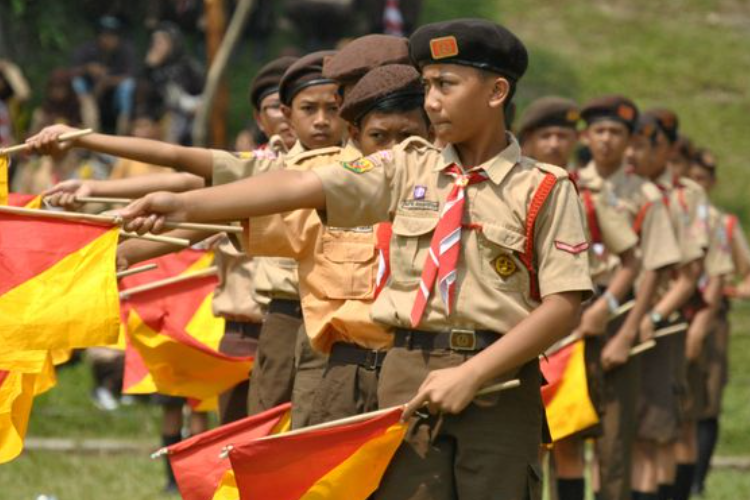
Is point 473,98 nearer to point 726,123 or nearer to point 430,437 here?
point 430,437

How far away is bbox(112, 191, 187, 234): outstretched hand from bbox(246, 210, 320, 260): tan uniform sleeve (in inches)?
29.5

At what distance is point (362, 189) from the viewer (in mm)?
6719

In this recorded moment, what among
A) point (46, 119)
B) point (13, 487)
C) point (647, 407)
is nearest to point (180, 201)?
point (647, 407)

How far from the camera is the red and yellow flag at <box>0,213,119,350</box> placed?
6.93m

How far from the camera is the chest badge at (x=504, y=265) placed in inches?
268

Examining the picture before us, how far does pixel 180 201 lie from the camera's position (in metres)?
6.31

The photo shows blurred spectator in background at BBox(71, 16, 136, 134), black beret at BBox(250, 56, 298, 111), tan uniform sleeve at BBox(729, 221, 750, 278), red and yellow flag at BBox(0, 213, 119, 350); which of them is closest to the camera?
red and yellow flag at BBox(0, 213, 119, 350)

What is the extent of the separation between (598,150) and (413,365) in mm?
4639

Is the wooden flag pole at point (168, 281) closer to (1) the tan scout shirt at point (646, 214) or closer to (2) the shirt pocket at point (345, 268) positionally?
(1) the tan scout shirt at point (646, 214)

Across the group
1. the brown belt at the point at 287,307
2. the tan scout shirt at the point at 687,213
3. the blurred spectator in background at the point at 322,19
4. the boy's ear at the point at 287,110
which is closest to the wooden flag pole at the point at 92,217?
the boy's ear at the point at 287,110

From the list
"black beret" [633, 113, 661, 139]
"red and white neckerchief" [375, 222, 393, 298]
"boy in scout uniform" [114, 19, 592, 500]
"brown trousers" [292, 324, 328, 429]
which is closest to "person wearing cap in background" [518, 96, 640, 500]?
"black beret" [633, 113, 661, 139]

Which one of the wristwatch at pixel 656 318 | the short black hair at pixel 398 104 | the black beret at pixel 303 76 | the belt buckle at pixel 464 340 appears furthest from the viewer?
the wristwatch at pixel 656 318

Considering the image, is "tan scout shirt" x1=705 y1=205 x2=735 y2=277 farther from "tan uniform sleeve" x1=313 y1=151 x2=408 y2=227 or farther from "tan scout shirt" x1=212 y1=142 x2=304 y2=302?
"tan uniform sleeve" x1=313 y1=151 x2=408 y2=227

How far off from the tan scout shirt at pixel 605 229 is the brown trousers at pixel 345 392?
3043 millimetres
